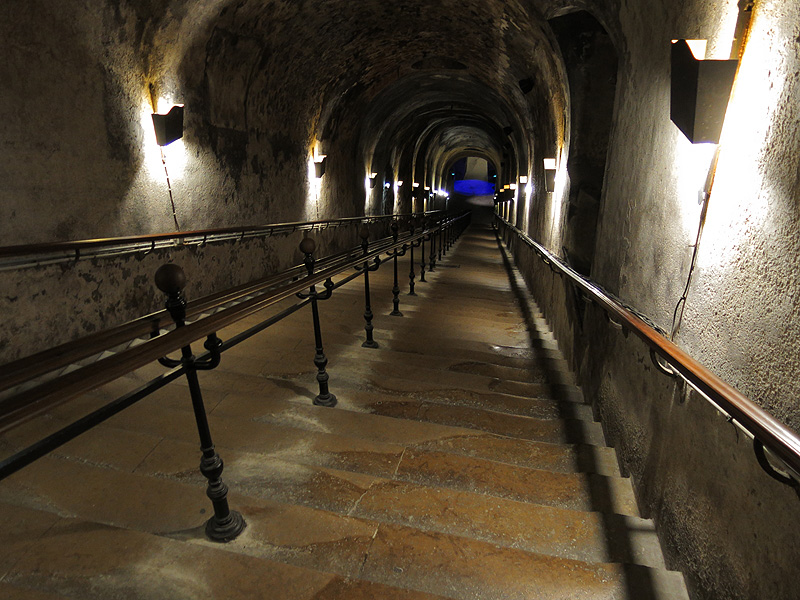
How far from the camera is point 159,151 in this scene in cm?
493

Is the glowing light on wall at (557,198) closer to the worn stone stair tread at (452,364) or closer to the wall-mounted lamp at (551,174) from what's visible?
the wall-mounted lamp at (551,174)

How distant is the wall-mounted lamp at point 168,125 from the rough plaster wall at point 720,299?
460 centimetres

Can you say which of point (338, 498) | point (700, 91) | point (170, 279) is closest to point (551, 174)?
point (700, 91)

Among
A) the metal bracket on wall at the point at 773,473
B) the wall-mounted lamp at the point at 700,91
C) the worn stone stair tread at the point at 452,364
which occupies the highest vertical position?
the wall-mounted lamp at the point at 700,91

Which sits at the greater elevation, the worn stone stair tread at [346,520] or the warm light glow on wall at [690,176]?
the warm light glow on wall at [690,176]

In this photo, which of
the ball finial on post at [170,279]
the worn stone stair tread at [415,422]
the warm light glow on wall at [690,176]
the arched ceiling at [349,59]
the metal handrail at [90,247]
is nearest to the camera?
the ball finial on post at [170,279]

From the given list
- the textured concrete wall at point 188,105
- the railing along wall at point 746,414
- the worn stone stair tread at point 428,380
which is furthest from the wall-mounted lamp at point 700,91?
the textured concrete wall at point 188,105

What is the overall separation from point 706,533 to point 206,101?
6612mm

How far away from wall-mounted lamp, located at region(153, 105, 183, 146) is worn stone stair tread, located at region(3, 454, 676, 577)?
3.96m

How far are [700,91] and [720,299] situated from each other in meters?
→ 0.79

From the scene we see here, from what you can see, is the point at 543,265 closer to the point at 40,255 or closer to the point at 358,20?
the point at 358,20

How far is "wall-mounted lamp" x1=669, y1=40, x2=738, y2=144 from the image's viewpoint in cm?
156

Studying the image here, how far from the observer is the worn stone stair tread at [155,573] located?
143 cm

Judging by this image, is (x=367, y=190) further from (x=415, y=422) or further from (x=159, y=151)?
(x=415, y=422)
